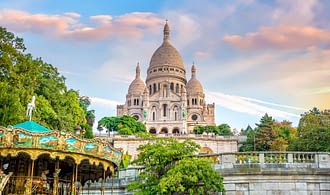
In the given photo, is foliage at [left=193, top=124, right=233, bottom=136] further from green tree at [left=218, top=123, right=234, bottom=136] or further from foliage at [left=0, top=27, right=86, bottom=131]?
foliage at [left=0, top=27, right=86, bottom=131]

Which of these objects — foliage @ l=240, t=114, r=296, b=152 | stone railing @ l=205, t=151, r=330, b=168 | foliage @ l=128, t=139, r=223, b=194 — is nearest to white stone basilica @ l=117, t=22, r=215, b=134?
foliage @ l=240, t=114, r=296, b=152

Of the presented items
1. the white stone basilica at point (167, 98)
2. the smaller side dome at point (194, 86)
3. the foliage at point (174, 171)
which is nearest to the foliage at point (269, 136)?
the foliage at point (174, 171)

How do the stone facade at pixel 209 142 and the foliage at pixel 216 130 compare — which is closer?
the stone facade at pixel 209 142

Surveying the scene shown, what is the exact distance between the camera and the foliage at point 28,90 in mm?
33594

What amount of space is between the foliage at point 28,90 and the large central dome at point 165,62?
80.1m

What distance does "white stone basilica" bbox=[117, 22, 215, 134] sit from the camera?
114 m

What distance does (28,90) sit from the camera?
37.5m

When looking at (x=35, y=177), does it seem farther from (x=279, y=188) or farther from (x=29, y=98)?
(x=29, y=98)

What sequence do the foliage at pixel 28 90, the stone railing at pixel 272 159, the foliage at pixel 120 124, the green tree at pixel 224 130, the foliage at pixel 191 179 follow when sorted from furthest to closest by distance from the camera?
the green tree at pixel 224 130 < the foliage at pixel 120 124 < the foliage at pixel 28 90 < the stone railing at pixel 272 159 < the foliage at pixel 191 179

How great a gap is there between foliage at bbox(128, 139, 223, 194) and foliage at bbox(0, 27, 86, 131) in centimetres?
1292

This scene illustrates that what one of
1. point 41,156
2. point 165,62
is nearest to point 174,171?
point 41,156

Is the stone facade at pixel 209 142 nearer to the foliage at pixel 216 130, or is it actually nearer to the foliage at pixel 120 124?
the foliage at pixel 120 124

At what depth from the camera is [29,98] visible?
36375mm

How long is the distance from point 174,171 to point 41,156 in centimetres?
655
